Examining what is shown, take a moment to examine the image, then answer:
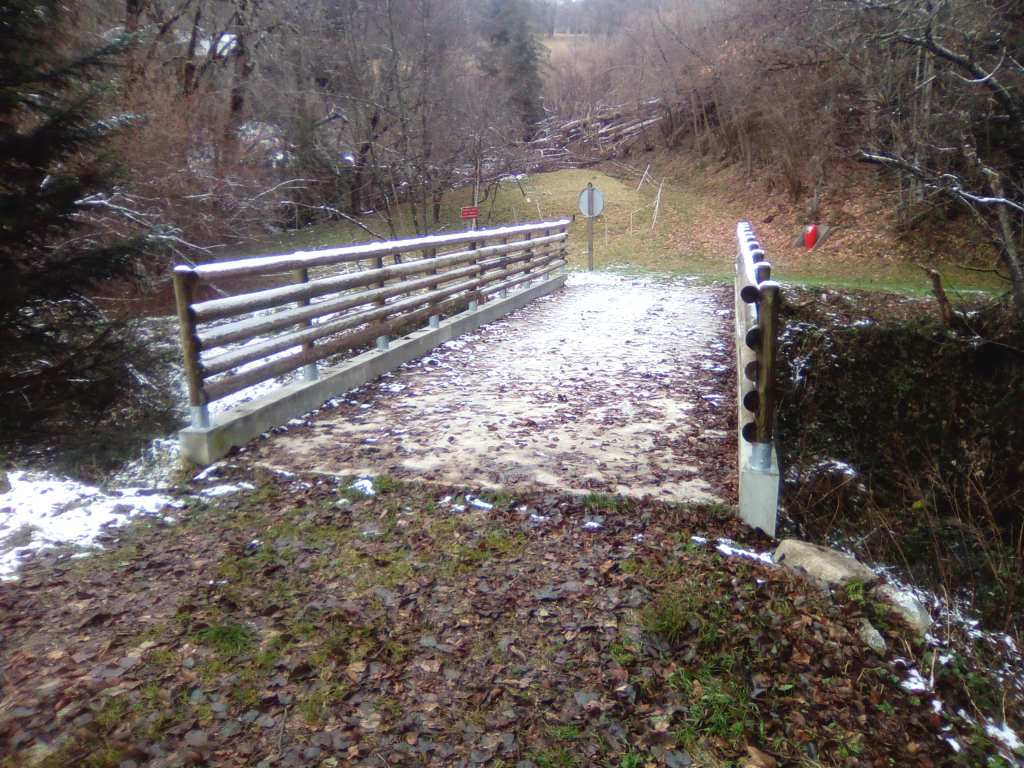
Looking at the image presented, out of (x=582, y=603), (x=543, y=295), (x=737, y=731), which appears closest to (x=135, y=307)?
(x=543, y=295)

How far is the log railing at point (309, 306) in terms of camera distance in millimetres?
5242

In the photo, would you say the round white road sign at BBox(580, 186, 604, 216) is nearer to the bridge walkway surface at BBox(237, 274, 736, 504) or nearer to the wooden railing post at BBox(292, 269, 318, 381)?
the bridge walkway surface at BBox(237, 274, 736, 504)

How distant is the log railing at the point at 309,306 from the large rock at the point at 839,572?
13.4 feet

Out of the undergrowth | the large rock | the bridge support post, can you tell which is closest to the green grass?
the bridge support post

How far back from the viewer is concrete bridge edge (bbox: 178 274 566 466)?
17.3 ft

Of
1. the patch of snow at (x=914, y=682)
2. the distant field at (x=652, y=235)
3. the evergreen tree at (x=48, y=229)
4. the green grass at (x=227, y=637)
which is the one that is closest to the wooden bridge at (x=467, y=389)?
the patch of snow at (x=914, y=682)

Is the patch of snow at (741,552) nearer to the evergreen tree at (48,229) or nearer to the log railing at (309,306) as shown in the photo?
the log railing at (309,306)

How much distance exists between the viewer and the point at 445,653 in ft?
10.9

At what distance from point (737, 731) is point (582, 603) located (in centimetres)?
99

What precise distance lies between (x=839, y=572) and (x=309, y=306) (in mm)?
4849

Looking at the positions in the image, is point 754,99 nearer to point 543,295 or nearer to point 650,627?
point 543,295

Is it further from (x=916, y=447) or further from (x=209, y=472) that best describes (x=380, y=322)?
(x=916, y=447)

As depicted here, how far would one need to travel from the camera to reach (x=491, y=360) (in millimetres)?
8773

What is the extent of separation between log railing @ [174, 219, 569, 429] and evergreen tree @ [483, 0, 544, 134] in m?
39.7
